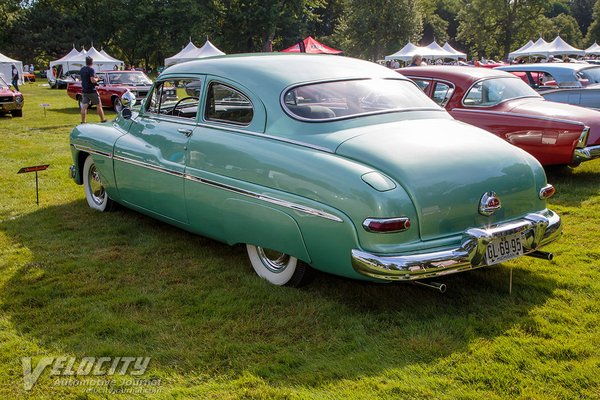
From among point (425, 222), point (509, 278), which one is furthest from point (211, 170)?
point (509, 278)

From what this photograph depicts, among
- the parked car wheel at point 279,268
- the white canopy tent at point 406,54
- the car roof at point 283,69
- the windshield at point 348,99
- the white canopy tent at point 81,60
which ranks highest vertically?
the white canopy tent at point 406,54

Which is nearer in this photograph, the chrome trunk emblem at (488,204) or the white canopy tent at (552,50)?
the chrome trunk emblem at (488,204)

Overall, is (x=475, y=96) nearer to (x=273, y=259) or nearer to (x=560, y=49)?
(x=273, y=259)

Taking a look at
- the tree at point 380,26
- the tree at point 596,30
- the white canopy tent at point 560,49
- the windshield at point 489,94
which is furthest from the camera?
the tree at point 596,30

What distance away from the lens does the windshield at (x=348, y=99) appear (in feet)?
14.2

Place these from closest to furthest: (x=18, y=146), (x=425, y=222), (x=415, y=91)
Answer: (x=425, y=222) < (x=415, y=91) < (x=18, y=146)

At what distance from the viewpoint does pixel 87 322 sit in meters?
3.85

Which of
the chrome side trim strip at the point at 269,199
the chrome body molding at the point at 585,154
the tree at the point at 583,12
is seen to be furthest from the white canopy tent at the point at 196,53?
the tree at the point at 583,12

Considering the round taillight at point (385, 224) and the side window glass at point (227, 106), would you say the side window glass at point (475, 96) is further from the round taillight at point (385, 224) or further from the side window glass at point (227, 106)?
the round taillight at point (385, 224)

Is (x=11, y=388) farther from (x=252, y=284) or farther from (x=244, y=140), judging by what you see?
(x=244, y=140)

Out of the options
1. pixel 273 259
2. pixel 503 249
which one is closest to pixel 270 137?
pixel 273 259

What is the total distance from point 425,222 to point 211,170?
1756 millimetres

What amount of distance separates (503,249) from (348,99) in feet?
5.15

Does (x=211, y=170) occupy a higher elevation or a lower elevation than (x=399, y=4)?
lower
